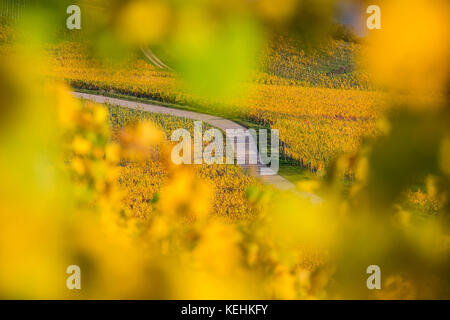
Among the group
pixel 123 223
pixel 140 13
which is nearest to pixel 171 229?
pixel 123 223

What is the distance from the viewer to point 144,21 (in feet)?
1.86

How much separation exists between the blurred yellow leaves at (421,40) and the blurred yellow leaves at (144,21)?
27cm

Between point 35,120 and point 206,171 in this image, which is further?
point 206,171

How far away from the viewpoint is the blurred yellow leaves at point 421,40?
568mm

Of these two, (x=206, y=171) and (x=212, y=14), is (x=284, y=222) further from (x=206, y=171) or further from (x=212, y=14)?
(x=212, y=14)

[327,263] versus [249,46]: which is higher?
[249,46]

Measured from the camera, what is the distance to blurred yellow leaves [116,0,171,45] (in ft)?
1.84

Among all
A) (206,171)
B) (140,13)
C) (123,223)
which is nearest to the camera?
(140,13)

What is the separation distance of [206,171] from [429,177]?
1.15ft

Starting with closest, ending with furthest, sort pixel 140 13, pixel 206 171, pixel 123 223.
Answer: pixel 140 13, pixel 123 223, pixel 206 171

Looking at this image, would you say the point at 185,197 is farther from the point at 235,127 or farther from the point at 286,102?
the point at 286,102

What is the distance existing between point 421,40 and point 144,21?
0.33m
